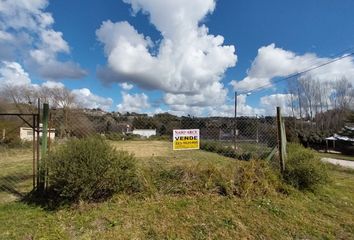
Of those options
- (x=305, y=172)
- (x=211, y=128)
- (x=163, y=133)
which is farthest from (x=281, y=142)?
(x=163, y=133)

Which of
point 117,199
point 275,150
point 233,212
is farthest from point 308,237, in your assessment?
point 117,199

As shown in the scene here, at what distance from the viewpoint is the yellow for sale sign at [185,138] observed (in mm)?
6293

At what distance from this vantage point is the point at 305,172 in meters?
5.94

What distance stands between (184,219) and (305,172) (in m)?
3.28

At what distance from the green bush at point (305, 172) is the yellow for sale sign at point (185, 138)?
2.33m

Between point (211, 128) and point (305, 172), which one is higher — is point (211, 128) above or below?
above

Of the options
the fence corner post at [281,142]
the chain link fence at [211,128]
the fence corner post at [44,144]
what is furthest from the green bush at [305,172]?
the fence corner post at [44,144]

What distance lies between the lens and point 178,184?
5.53 m

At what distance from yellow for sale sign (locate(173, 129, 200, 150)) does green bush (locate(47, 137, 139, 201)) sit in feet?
4.63

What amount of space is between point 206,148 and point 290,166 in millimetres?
10867

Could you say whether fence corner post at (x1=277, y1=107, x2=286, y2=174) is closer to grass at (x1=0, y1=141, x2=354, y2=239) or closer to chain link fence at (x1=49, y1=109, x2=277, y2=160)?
chain link fence at (x1=49, y1=109, x2=277, y2=160)

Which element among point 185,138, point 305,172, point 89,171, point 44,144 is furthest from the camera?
point 185,138

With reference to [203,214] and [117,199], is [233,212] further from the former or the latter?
[117,199]

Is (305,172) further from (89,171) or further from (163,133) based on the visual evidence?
(163,133)
